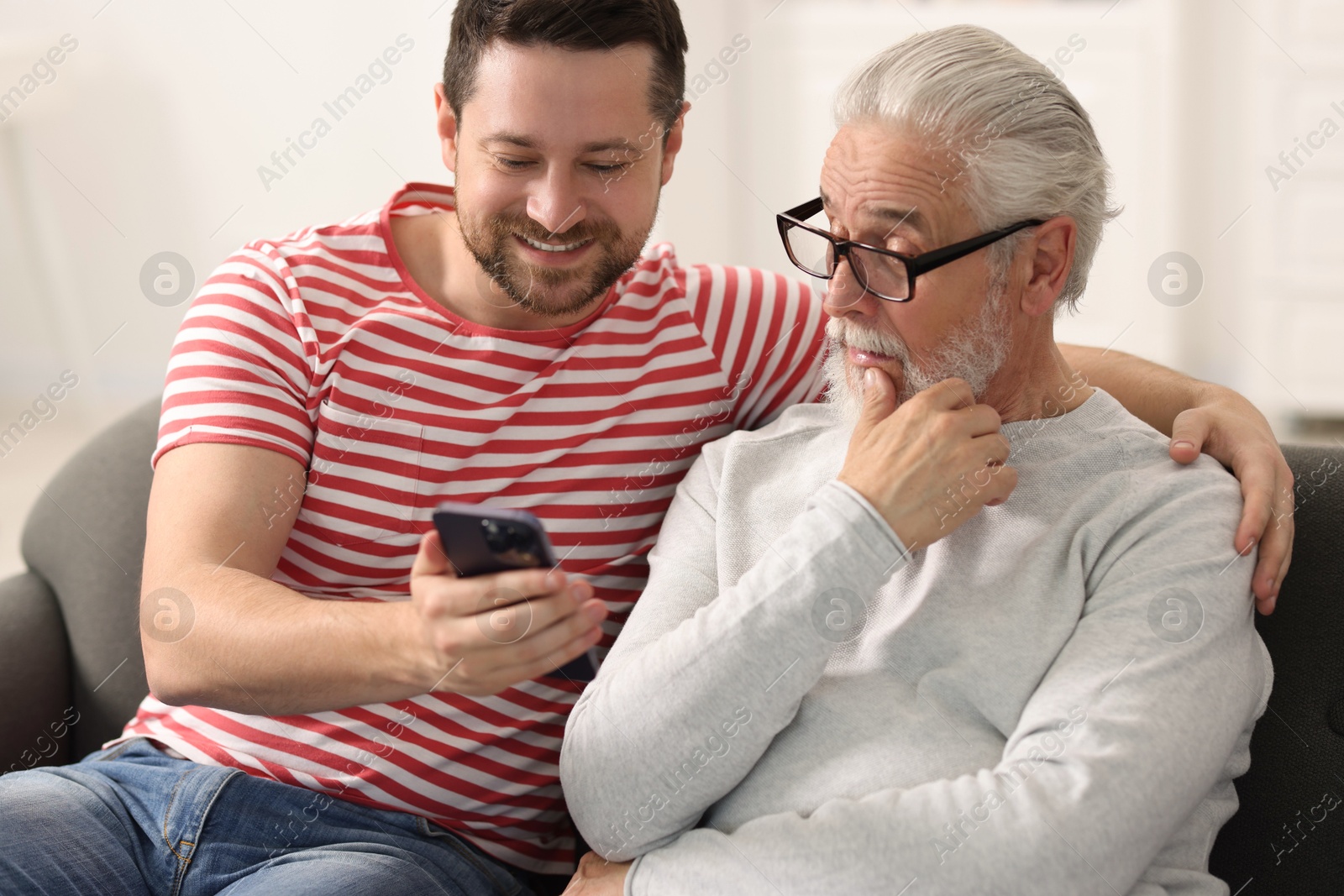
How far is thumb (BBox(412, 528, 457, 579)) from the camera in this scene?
104cm

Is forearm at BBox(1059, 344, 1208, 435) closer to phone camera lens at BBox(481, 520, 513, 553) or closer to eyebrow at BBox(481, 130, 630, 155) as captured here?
eyebrow at BBox(481, 130, 630, 155)

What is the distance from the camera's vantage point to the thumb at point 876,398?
4.25 feet

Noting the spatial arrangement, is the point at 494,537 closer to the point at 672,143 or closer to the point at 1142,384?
the point at 672,143

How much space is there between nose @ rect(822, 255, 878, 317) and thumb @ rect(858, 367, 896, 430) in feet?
0.24

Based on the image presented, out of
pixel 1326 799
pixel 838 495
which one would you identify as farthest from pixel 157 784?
pixel 1326 799

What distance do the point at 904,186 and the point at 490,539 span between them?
63cm

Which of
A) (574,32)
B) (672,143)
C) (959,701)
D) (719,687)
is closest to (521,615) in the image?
(719,687)

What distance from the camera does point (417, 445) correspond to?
146 centimetres

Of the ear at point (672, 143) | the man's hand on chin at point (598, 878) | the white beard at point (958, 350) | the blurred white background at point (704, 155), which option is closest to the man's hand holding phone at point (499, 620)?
the man's hand on chin at point (598, 878)

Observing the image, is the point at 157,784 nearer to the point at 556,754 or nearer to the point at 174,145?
the point at 556,754

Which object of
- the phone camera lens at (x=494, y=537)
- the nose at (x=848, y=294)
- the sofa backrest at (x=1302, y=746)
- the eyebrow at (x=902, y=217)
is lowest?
the sofa backrest at (x=1302, y=746)

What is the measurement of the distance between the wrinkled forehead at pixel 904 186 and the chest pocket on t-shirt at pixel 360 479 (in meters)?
0.64

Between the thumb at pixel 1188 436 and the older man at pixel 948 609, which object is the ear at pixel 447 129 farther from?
the thumb at pixel 1188 436

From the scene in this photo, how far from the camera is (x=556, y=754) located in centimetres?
147
